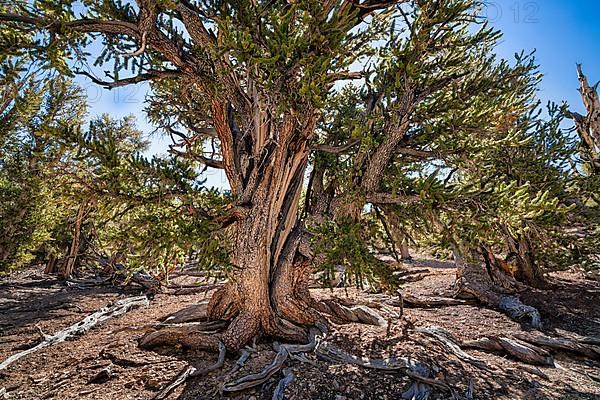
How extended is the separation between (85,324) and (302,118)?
6560 mm

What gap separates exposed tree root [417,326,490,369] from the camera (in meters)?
4.20

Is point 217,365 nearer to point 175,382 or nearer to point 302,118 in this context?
A: point 175,382

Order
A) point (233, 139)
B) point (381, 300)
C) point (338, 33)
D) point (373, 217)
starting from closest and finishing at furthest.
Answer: point (338, 33) < point (233, 139) < point (373, 217) < point (381, 300)

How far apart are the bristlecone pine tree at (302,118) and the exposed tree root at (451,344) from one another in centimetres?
122

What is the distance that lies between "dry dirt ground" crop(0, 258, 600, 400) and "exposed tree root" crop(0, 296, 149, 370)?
0.15 meters

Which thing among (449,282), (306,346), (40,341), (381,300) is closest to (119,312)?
(40,341)

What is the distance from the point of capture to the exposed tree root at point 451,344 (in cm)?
420

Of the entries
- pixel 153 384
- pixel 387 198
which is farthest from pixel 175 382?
pixel 387 198

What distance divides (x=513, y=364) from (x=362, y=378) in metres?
2.33

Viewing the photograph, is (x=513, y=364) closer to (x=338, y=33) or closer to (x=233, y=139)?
(x=338, y=33)

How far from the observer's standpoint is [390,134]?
4832 mm

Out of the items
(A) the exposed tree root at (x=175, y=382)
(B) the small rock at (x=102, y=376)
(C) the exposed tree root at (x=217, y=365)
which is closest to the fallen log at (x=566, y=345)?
(C) the exposed tree root at (x=217, y=365)

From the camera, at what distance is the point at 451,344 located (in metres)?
4.68

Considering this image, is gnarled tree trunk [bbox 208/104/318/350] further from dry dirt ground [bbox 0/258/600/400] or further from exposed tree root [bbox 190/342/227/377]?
dry dirt ground [bbox 0/258/600/400]
